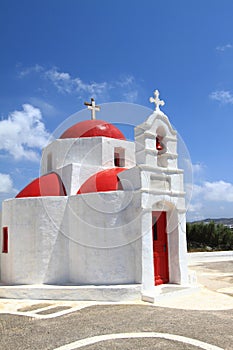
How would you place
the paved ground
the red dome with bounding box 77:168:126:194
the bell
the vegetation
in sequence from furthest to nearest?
the vegetation → the bell → the red dome with bounding box 77:168:126:194 → the paved ground

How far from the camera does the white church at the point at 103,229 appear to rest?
9914 mm

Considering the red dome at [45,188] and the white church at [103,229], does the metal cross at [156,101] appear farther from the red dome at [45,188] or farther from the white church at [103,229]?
the red dome at [45,188]

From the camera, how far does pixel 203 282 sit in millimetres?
12516

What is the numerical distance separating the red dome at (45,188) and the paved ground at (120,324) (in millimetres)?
3923

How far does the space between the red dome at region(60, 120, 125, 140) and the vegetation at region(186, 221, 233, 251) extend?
15.8 metres

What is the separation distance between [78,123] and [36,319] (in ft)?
29.1

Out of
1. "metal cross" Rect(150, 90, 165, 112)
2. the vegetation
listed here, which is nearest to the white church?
"metal cross" Rect(150, 90, 165, 112)

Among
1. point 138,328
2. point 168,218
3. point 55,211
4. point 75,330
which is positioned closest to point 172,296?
point 168,218

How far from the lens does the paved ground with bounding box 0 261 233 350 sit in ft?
19.3

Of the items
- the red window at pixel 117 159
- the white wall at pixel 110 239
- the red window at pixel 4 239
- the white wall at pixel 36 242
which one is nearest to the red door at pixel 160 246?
the white wall at pixel 110 239

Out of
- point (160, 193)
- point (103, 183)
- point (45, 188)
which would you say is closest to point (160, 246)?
point (160, 193)

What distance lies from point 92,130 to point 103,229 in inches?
202

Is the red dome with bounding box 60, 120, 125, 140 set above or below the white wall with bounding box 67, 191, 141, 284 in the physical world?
above

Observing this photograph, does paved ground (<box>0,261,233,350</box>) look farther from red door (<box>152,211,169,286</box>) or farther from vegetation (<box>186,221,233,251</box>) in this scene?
vegetation (<box>186,221,233,251</box>)
